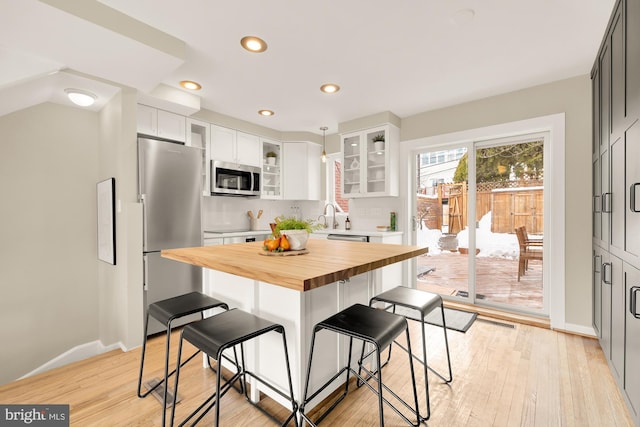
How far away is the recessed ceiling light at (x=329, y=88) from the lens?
304cm

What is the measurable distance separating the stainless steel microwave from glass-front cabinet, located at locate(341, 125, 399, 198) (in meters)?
1.32

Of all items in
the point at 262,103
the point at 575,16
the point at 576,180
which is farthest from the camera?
the point at 262,103

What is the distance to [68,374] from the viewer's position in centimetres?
220

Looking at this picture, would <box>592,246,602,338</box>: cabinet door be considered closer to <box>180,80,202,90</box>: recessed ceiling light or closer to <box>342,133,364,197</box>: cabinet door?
<box>342,133,364,197</box>: cabinet door

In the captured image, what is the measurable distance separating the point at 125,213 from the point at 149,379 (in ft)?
4.57

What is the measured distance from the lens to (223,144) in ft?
13.0

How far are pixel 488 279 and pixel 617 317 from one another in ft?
5.75

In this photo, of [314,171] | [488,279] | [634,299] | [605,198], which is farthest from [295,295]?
[314,171]

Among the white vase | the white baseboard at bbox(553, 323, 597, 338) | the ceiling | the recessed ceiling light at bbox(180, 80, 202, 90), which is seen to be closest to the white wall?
the ceiling

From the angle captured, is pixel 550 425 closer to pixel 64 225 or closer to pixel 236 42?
pixel 236 42

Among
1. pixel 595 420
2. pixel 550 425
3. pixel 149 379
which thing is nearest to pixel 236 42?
pixel 149 379

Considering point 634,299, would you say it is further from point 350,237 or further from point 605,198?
point 350,237

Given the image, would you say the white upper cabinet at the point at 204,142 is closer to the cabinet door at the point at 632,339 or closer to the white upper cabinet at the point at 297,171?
the white upper cabinet at the point at 297,171

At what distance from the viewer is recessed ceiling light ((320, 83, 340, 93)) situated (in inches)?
120
